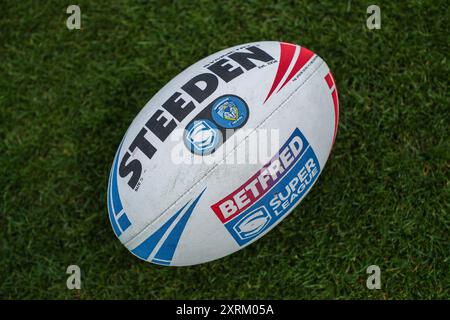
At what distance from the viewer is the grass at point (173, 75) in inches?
108

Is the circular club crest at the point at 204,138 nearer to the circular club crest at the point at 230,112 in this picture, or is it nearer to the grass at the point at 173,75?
the circular club crest at the point at 230,112

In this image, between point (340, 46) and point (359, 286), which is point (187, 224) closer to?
point (359, 286)

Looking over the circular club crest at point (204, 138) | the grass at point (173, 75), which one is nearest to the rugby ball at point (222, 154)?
the circular club crest at point (204, 138)

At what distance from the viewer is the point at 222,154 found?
2047mm

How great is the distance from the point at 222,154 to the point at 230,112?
178mm

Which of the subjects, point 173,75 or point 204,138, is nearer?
point 204,138

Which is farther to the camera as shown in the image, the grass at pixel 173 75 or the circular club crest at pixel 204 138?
the grass at pixel 173 75

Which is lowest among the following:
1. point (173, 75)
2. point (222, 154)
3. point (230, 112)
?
point (222, 154)

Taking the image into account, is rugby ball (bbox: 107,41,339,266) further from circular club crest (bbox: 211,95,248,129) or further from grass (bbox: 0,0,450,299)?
grass (bbox: 0,0,450,299)

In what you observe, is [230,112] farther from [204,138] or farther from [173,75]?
[173,75]

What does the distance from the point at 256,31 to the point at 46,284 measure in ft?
6.18

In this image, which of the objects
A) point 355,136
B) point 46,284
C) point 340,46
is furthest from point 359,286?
point 46,284

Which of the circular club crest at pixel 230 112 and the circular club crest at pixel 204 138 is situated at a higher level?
the circular club crest at pixel 230 112

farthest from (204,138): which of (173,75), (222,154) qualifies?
(173,75)
